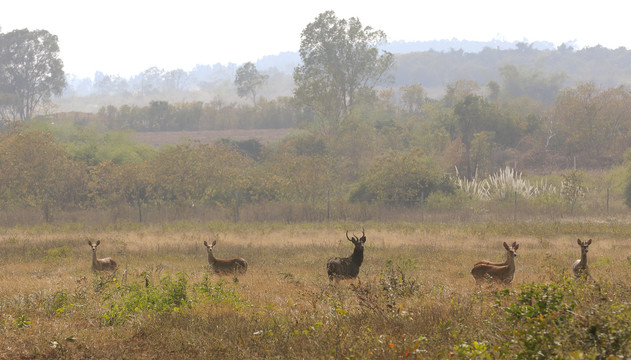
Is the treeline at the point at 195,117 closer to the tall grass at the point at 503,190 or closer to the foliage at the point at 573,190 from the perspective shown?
the tall grass at the point at 503,190

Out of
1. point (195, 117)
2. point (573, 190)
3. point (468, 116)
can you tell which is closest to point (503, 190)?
point (573, 190)

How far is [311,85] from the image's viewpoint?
5125 centimetres

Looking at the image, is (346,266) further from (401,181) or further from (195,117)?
(195,117)

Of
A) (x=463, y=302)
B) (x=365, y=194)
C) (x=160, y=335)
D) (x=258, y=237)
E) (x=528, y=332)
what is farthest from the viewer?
(x=365, y=194)

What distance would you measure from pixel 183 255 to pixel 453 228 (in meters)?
11.7

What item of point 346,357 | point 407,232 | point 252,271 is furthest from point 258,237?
point 346,357

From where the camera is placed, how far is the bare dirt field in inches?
2452

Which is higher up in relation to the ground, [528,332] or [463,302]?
[528,332]

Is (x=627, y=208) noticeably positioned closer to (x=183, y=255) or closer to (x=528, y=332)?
(x=183, y=255)

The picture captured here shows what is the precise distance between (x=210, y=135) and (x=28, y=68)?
99.5ft

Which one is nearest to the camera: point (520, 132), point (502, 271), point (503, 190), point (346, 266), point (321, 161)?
point (502, 271)

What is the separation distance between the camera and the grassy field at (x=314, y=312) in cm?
565

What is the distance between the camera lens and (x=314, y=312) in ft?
25.2

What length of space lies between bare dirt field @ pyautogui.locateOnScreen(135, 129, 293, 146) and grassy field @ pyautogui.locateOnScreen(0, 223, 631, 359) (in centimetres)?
4662
